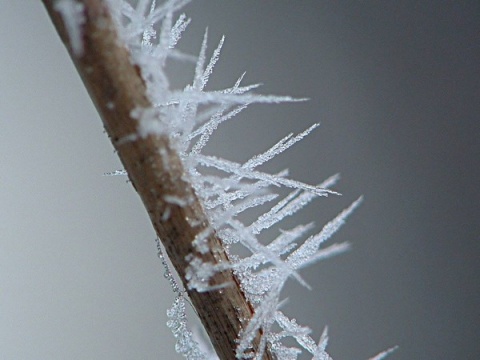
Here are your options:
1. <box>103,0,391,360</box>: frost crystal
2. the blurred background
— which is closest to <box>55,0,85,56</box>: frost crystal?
<box>103,0,391,360</box>: frost crystal

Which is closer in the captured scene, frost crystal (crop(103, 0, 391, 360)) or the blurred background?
frost crystal (crop(103, 0, 391, 360))

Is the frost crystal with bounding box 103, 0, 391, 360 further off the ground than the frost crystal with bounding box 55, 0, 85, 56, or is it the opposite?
the frost crystal with bounding box 55, 0, 85, 56

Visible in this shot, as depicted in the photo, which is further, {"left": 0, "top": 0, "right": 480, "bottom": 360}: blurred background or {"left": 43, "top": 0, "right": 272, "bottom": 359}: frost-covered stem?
{"left": 0, "top": 0, "right": 480, "bottom": 360}: blurred background

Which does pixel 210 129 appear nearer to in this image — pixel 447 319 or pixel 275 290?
pixel 275 290

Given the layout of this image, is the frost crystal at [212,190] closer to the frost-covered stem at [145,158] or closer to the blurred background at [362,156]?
the frost-covered stem at [145,158]

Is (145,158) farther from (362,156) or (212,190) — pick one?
(362,156)

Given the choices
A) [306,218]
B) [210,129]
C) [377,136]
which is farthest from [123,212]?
[210,129]

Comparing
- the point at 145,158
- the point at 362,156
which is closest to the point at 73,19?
the point at 145,158

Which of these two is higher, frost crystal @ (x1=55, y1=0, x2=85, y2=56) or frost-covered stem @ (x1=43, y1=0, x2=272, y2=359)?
frost crystal @ (x1=55, y1=0, x2=85, y2=56)

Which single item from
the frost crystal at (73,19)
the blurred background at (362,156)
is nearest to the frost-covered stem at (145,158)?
the frost crystal at (73,19)

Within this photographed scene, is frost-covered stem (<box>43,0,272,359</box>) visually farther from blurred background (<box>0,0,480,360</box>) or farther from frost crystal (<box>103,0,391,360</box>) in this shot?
blurred background (<box>0,0,480,360</box>)
